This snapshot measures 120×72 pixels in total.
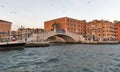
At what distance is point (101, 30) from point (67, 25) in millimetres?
15200

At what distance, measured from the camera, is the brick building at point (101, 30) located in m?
77.3

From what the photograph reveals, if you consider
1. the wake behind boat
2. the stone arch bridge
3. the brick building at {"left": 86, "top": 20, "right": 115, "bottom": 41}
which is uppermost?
the brick building at {"left": 86, "top": 20, "right": 115, "bottom": 41}

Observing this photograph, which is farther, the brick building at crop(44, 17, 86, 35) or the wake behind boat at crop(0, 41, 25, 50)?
the brick building at crop(44, 17, 86, 35)

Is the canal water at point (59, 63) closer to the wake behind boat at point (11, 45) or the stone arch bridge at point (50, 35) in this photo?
the wake behind boat at point (11, 45)

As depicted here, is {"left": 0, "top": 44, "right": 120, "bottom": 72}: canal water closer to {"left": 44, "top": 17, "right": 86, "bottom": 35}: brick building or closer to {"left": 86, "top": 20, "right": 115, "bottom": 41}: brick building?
{"left": 44, "top": 17, "right": 86, "bottom": 35}: brick building

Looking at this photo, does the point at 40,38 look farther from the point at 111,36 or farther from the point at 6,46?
the point at 111,36

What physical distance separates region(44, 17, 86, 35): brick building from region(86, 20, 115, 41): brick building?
4.14m

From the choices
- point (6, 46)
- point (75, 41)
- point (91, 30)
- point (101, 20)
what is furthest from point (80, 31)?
point (6, 46)

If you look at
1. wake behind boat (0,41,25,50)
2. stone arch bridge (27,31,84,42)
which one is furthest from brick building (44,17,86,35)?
wake behind boat (0,41,25,50)

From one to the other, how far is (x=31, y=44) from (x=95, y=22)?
47.2 meters

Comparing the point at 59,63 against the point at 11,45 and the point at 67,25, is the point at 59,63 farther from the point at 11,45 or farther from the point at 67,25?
the point at 67,25

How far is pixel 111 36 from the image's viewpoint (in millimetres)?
79438

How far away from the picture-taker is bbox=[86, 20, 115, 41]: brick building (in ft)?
254

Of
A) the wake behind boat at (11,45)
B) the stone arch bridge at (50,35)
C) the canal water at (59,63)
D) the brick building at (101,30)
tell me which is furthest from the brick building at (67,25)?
the canal water at (59,63)
